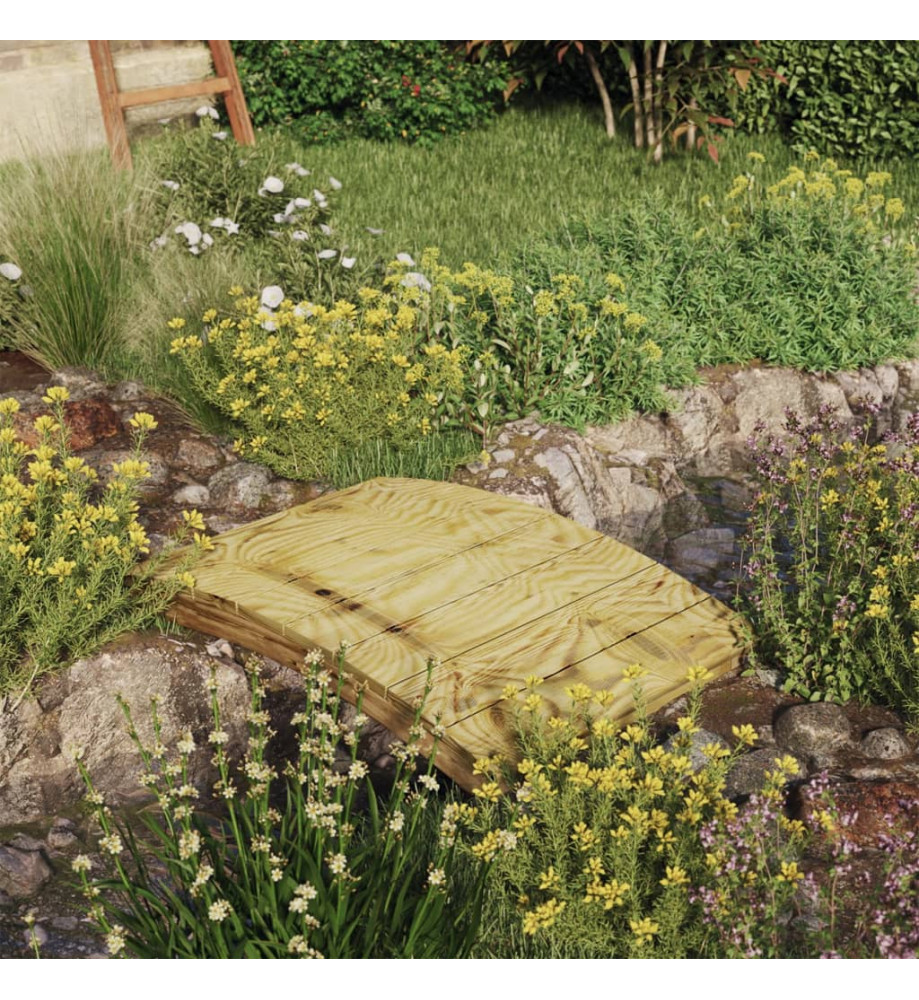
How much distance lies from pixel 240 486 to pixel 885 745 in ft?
9.56

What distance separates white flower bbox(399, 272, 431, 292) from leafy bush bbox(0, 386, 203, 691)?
1.89m

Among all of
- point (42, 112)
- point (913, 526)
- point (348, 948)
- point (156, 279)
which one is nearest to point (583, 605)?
point (913, 526)

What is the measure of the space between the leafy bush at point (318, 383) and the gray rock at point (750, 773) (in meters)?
2.31

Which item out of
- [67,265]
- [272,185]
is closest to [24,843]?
[67,265]

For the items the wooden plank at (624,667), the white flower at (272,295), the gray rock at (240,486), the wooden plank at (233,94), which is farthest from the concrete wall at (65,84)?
the wooden plank at (624,667)

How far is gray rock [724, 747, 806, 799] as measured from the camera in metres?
3.49

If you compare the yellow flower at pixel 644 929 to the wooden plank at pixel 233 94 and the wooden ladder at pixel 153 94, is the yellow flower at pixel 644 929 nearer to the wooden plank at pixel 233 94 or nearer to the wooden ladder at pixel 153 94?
the wooden ladder at pixel 153 94

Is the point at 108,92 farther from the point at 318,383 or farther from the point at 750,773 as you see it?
the point at 750,773

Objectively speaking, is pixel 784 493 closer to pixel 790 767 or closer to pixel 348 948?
pixel 790 767

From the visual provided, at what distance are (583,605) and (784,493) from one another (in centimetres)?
170

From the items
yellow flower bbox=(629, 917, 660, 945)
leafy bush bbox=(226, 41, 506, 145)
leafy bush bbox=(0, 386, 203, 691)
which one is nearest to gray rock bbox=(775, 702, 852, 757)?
yellow flower bbox=(629, 917, 660, 945)

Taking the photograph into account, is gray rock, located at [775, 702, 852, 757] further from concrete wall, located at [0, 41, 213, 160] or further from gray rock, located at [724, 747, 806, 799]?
concrete wall, located at [0, 41, 213, 160]

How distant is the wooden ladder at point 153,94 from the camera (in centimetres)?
953

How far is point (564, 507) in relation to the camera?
5.47 metres
